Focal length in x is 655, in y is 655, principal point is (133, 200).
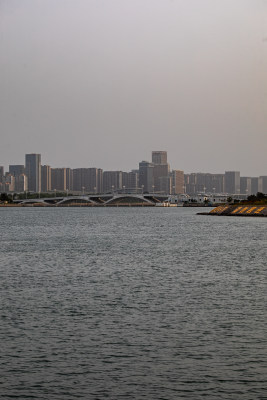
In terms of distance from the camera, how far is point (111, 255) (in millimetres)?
36844

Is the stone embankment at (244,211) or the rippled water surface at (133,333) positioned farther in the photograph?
the stone embankment at (244,211)

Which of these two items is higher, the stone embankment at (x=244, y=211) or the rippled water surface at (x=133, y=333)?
the rippled water surface at (x=133, y=333)

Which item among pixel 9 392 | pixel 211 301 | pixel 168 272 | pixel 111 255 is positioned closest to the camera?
pixel 9 392

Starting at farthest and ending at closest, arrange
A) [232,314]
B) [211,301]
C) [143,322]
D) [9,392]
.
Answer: [211,301], [232,314], [143,322], [9,392]

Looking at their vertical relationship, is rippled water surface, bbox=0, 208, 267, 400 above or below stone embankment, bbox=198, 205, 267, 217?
above

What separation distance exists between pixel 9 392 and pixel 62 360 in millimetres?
2033

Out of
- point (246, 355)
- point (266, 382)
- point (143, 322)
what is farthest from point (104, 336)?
point (266, 382)

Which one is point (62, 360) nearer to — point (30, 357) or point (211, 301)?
point (30, 357)

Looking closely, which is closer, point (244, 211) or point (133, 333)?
point (133, 333)

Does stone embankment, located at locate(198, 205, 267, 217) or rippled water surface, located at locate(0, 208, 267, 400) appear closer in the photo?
rippled water surface, located at locate(0, 208, 267, 400)

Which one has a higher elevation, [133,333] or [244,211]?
[133,333]

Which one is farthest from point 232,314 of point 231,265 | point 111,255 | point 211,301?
point 111,255

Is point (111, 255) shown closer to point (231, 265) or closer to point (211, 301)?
point (231, 265)

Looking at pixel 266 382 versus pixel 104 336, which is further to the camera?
pixel 104 336
